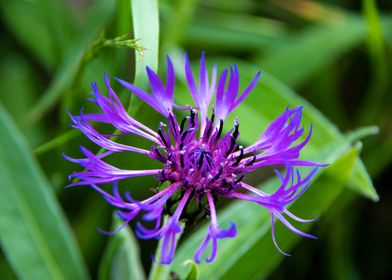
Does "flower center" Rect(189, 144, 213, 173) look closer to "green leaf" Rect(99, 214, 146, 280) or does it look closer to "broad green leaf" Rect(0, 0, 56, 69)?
"green leaf" Rect(99, 214, 146, 280)

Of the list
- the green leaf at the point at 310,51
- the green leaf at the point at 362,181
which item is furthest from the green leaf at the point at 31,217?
the green leaf at the point at 310,51

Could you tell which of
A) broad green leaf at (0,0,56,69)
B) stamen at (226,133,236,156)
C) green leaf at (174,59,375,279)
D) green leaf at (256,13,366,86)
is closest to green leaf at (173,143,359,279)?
green leaf at (174,59,375,279)

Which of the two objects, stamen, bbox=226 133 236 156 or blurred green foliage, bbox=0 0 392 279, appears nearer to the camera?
stamen, bbox=226 133 236 156

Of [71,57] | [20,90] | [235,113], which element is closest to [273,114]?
[235,113]

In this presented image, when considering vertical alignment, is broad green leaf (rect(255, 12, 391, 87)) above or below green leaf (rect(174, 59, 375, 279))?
above

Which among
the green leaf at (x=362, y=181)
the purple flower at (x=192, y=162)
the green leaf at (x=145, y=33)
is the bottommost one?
the green leaf at (x=362, y=181)

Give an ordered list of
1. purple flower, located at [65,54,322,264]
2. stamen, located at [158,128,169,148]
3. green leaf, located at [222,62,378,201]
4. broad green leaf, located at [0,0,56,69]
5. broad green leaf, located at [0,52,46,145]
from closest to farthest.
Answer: purple flower, located at [65,54,322,264] → stamen, located at [158,128,169,148] → green leaf, located at [222,62,378,201] → broad green leaf, located at [0,52,46,145] → broad green leaf, located at [0,0,56,69]

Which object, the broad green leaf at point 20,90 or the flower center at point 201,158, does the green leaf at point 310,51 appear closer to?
the broad green leaf at point 20,90

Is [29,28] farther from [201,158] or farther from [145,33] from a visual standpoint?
[201,158]
